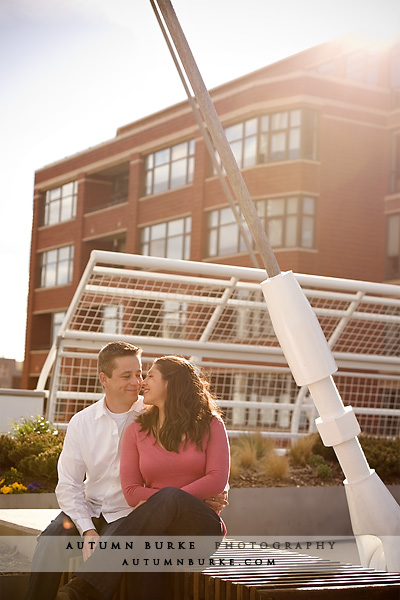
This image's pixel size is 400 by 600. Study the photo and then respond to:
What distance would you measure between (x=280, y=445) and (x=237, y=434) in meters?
1.08

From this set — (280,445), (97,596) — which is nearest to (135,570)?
(97,596)

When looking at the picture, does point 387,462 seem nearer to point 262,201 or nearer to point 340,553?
point 340,553

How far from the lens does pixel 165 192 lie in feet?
139

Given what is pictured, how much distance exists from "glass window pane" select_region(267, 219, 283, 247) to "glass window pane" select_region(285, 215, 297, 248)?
0.24m

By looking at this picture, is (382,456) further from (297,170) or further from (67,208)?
(67,208)

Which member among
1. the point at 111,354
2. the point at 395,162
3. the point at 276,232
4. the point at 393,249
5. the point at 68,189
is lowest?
the point at 111,354

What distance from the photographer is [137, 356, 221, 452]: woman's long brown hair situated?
17.0 feet

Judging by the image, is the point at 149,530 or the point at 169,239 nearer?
the point at 149,530

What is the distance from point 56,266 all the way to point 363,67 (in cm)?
1859

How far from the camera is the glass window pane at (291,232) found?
35.9 m

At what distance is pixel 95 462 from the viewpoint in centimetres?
542

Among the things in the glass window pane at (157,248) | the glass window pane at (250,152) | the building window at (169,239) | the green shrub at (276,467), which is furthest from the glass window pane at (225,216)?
the green shrub at (276,467)

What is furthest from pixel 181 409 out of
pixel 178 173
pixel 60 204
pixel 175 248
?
pixel 60 204

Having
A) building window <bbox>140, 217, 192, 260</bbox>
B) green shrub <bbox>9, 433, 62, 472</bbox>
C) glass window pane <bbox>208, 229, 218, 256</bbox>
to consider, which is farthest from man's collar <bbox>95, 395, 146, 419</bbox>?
building window <bbox>140, 217, 192, 260</bbox>
